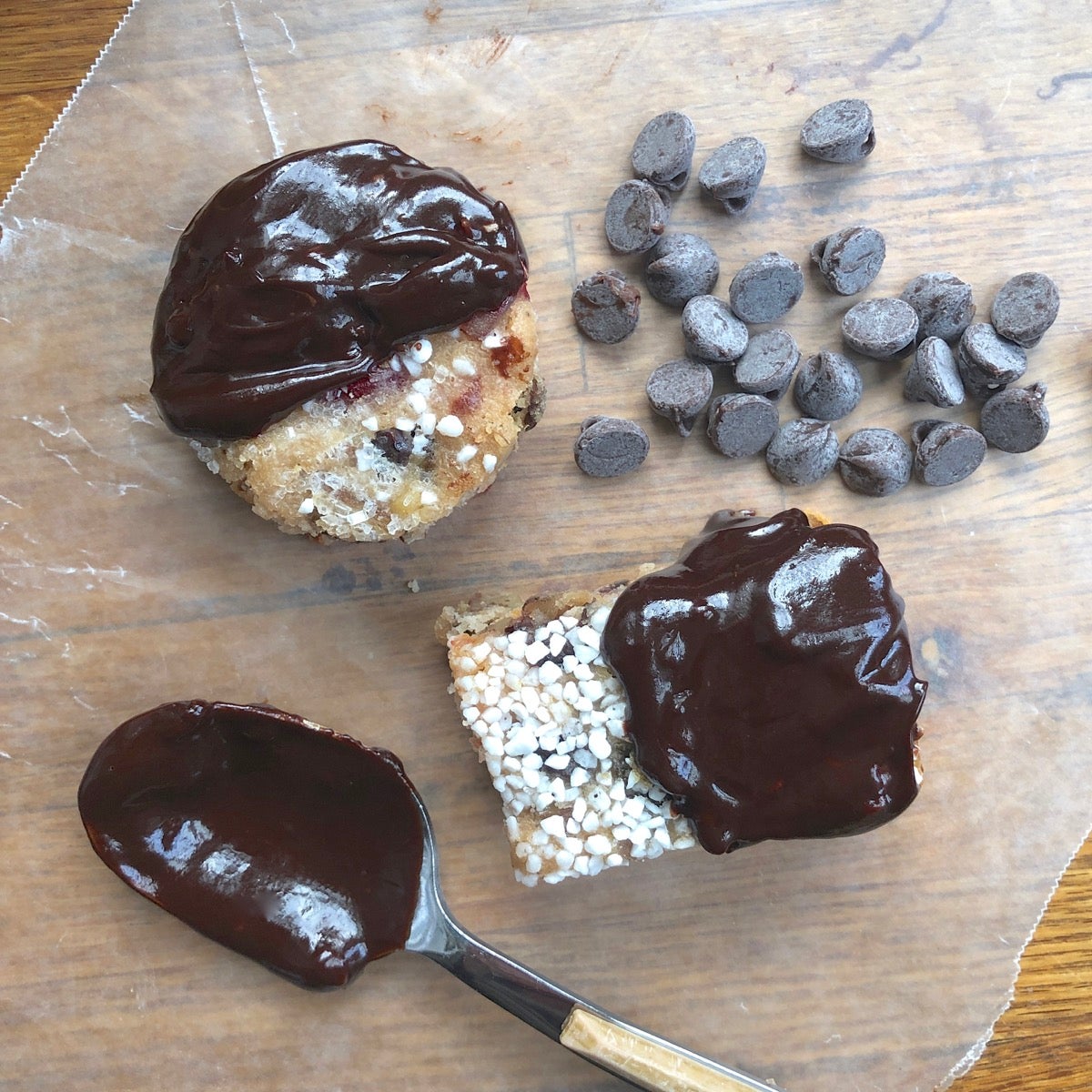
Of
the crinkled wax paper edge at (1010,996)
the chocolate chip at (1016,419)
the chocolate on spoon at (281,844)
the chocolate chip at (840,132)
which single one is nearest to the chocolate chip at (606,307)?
the chocolate chip at (840,132)

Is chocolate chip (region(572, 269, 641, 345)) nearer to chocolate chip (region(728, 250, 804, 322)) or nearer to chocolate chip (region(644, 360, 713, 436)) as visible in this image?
chocolate chip (region(644, 360, 713, 436))

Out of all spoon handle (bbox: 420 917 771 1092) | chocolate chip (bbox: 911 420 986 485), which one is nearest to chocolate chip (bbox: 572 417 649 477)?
chocolate chip (bbox: 911 420 986 485)

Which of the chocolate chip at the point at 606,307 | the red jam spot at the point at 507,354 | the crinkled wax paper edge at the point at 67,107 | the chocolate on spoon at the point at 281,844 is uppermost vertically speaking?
the crinkled wax paper edge at the point at 67,107

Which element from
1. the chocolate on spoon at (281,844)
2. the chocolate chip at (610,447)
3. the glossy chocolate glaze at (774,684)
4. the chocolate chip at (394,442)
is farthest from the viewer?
the chocolate chip at (610,447)

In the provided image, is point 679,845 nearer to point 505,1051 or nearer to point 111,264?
point 505,1051

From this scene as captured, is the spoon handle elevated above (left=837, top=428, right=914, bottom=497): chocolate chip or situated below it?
below

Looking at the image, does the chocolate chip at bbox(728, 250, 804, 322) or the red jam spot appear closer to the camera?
the red jam spot

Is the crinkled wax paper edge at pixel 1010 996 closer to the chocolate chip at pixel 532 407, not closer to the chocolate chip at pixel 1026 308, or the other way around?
the chocolate chip at pixel 1026 308
